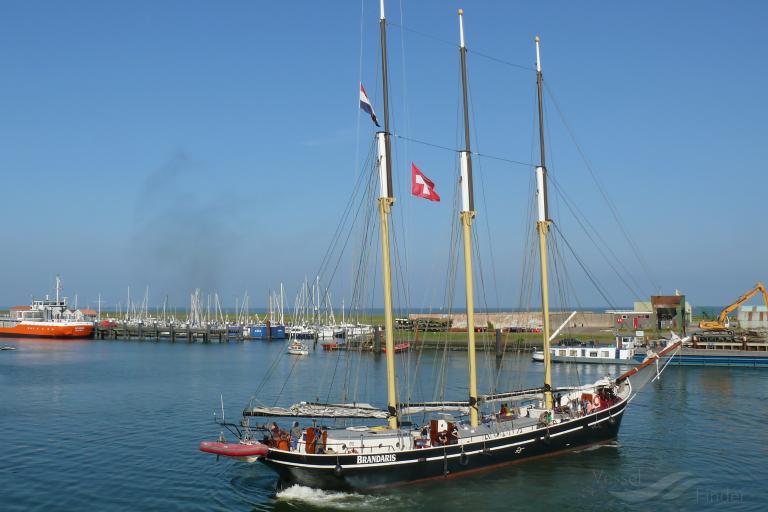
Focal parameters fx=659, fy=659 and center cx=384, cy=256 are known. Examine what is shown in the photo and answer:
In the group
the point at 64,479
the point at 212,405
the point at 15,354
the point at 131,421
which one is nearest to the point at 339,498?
the point at 64,479

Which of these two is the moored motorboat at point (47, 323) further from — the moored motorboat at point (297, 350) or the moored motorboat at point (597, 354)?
the moored motorboat at point (597, 354)

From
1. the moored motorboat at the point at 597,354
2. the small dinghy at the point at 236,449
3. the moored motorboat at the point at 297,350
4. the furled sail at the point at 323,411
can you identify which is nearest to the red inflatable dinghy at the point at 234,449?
the small dinghy at the point at 236,449

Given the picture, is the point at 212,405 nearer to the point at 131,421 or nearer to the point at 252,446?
the point at 131,421

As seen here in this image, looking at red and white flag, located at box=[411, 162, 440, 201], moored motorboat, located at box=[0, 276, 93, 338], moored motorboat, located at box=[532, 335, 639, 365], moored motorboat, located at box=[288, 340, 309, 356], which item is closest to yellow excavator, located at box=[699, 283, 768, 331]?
moored motorboat, located at box=[532, 335, 639, 365]

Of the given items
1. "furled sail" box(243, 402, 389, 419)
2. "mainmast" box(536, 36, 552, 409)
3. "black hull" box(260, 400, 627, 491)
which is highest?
"mainmast" box(536, 36, 552, 409)

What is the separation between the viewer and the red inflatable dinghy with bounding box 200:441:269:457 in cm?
2833

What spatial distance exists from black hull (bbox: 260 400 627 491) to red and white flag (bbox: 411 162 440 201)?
40.7 feet

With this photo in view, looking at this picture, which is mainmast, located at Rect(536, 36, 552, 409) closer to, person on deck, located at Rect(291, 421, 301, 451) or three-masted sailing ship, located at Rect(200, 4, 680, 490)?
three-masted sailing ship, located at Rect(200, 4, 680, 490)

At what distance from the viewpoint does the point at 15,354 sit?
4102 inches

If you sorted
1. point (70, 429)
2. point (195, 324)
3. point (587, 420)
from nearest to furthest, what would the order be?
1. point (587, 420)
2. point (70, 429)
3. point (195, 324)

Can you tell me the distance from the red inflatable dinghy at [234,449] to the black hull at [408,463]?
818 millimetres

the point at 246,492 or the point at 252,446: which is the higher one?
the point at 252,446

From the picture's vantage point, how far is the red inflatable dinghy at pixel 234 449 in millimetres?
28328

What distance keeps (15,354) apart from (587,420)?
96.5m
